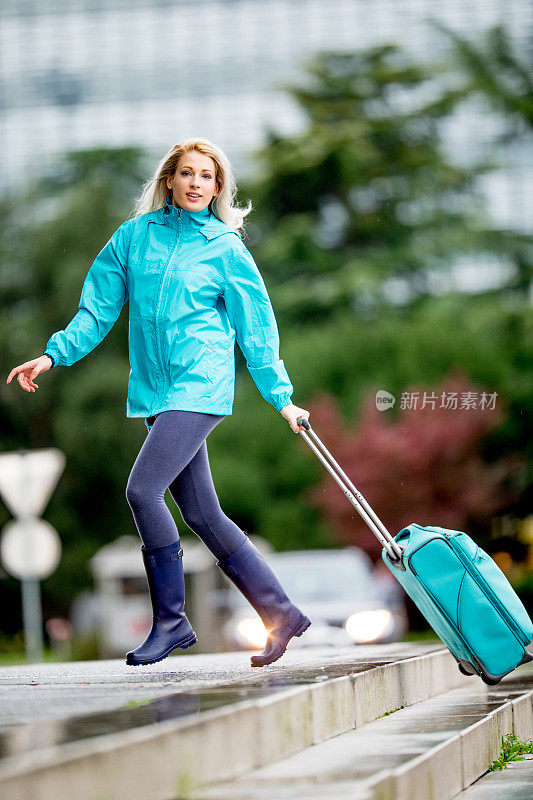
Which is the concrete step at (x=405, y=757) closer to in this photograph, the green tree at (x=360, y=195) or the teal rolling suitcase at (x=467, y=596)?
the teal rolling suitcase at (x=467, y=596)

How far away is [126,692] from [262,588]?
0.94 meters

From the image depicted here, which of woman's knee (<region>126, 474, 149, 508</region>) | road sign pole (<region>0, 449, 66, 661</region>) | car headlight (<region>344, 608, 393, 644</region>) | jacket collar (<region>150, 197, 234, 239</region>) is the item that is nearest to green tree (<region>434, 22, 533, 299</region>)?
car headlight (<region>344, 608, 393, 644</region>)

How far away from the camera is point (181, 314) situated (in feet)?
15.1

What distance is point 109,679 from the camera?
4.51 metres

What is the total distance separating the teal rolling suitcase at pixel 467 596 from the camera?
4797 mm

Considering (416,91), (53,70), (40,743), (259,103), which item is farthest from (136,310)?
(53,70)

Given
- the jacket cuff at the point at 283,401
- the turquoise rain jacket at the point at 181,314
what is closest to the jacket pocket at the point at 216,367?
the turquoise rain jacket at the point at 181,314

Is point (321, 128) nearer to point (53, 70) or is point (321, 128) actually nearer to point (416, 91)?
point (416, 91)

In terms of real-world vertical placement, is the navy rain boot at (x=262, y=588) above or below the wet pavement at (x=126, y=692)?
above

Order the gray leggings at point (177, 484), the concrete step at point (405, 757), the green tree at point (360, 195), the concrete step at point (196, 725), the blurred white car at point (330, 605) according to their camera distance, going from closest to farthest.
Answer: the concrete step at point (196, 725)
the concrete step at point (405, 757)
the gray leggings at point (177, 484)
the blurred white car at point (330, 605)
the green tree at point (360, 195)

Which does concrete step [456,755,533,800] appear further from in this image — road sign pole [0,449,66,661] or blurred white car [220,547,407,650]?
road sign pole [0,449,66,661]

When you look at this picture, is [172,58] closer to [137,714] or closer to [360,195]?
[360,195]

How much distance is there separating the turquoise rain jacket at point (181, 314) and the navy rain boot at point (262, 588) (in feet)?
1.67

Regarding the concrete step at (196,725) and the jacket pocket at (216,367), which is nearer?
the concrete step at (196,725)
